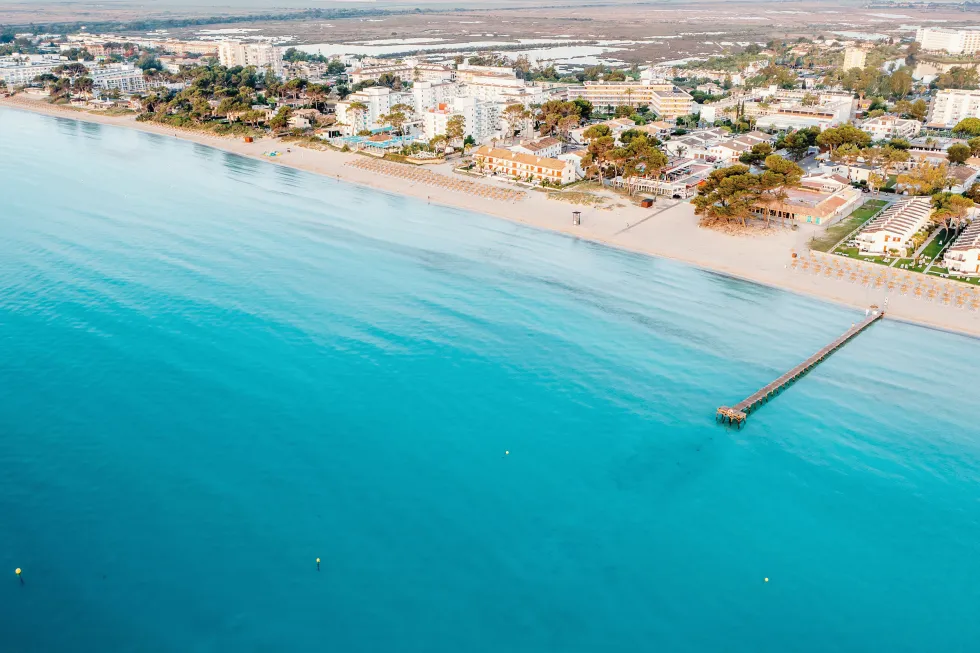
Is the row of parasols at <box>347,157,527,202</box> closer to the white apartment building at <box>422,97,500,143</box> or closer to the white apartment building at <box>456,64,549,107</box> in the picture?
the white apartment building at <box>422,97,500,143</box>

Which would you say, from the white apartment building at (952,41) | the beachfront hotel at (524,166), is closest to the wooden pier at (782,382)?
the beachfront hotel at (524,166)

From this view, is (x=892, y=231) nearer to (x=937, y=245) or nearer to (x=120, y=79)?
(x=937, y=245)

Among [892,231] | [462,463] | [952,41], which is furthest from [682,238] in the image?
[952,41]

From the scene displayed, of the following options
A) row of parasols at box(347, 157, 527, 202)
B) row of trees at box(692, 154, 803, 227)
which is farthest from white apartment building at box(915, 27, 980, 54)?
row of parasols at box(347, 157, 527, 202)

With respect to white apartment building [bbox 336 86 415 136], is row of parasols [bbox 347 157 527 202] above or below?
below

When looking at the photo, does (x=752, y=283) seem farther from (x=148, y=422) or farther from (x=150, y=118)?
(x=150, y=118)

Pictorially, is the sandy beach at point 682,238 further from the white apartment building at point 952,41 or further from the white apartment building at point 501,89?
the white apartment building at point 952,41
